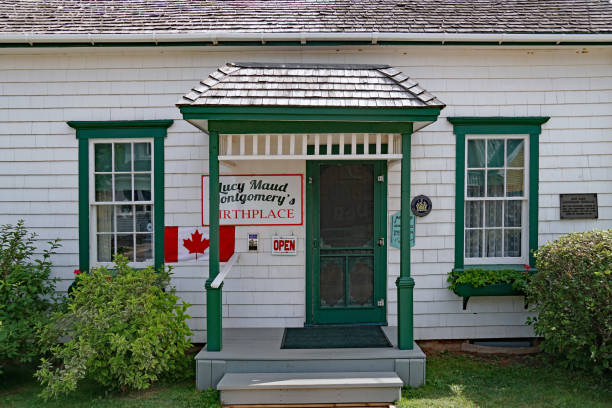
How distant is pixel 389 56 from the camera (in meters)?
→ 6.11

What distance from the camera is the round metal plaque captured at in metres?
6.07

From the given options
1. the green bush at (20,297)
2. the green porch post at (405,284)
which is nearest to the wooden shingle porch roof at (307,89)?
the green porch post at (405,284)

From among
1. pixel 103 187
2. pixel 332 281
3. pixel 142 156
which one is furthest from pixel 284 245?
pixel 103 187

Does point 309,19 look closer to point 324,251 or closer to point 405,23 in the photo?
point 405,23

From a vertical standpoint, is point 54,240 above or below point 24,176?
below

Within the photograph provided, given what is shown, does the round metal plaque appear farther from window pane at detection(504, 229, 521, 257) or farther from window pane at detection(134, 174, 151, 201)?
window pane at detection(134, 174, 151, 201)

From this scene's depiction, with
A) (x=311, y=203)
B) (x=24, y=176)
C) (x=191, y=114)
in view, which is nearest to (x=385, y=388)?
(x=311, y=203)

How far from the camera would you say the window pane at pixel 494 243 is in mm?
6211

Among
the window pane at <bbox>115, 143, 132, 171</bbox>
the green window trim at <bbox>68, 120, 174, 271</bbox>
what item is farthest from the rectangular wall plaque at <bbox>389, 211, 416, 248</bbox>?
the window pane at <bbox>115, 143, 132, 171</bbox>

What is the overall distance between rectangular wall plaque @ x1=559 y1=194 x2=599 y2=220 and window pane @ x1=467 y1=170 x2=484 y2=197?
1.03 m

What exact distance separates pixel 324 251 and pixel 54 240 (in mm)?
3459

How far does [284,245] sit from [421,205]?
1.85 metres

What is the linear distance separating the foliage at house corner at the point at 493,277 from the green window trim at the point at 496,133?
196 millimetres

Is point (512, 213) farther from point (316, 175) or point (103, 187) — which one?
point (103, 187)
